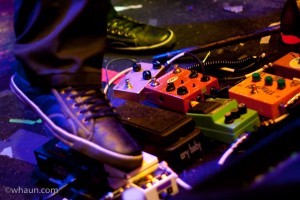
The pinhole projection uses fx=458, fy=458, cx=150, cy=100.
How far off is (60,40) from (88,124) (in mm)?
199

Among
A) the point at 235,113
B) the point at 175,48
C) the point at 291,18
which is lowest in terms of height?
the point at 175,48

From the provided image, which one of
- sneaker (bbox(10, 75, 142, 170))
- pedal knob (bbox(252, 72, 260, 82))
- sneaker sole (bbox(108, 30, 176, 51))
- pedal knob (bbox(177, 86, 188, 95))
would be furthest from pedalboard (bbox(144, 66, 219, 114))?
→ sneaker sole (bbox(108, 30, 176, 51))

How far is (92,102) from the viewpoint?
40.6 inches

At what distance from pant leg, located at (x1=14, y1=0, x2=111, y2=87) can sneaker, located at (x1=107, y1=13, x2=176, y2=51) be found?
660mm

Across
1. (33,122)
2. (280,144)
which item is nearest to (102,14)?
(33,122)

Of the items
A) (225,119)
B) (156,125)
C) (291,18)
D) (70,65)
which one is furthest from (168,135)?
(291,18)

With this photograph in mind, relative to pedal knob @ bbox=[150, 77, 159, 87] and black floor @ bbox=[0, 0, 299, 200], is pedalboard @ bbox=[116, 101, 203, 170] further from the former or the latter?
pedal knob @ bbox=[150, 77, 159, 87]

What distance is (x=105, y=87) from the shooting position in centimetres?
151

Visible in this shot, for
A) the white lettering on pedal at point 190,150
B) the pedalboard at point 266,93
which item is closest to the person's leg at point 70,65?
the white lettering on pedal at point 190,150

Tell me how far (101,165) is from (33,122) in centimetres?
48

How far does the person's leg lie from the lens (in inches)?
39.2

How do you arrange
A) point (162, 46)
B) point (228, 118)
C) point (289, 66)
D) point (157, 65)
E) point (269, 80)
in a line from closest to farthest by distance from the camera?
point (228, 118), point (269, 80), point (289, 66), point (157, 65), point (162, 46)

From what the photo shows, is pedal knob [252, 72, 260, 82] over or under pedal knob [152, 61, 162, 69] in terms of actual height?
over

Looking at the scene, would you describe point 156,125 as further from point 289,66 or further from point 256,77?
point 289,66
